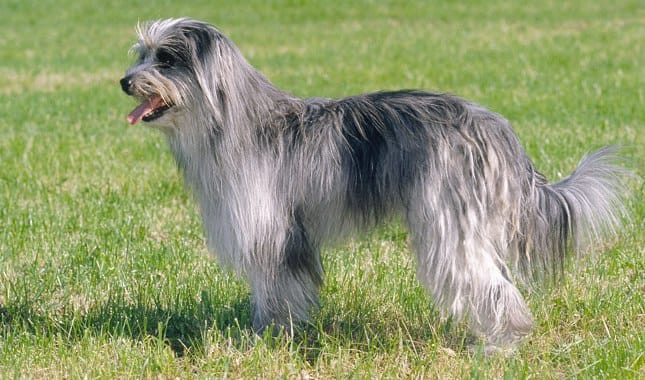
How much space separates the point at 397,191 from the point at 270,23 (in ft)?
64.9

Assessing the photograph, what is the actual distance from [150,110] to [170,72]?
211 mm

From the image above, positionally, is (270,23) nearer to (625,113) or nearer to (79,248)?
(625,113)

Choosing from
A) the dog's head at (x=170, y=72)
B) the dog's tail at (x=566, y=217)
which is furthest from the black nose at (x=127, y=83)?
the dog's tail at (x=566, y=217)

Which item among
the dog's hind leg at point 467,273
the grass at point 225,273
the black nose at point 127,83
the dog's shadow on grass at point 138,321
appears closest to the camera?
the dog's hind leg at point 467,273

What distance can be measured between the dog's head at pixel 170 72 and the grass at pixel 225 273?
1108 millimetres

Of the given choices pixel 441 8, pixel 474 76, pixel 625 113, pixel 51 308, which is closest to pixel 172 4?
pixel 441 8

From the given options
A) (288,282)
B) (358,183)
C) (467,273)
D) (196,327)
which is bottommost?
(196,327)

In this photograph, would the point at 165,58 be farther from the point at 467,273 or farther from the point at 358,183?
the point at 467,273

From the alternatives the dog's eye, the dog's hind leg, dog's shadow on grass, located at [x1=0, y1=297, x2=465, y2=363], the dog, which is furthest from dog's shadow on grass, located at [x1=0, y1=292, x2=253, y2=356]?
the dog's eye

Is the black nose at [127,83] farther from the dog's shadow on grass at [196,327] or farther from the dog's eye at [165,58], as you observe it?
the dog's shadow on grass at [196,327]

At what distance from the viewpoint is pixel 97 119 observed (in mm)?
12336

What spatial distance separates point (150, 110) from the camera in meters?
4.59

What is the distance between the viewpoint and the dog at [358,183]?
14.6 feet

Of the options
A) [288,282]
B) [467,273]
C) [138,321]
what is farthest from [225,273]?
[467,273]
